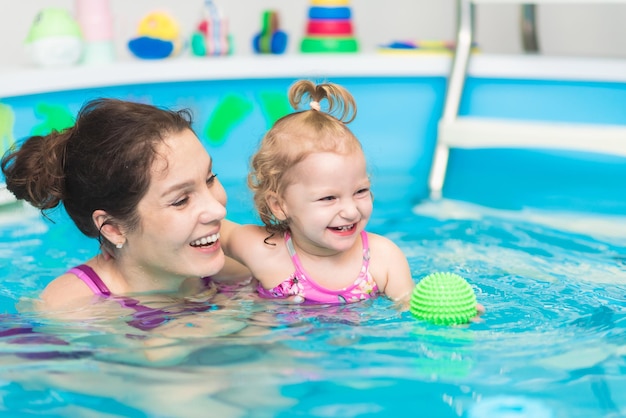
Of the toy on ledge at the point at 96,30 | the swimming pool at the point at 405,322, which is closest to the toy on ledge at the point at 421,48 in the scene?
the swimming pool at the point at 405,322

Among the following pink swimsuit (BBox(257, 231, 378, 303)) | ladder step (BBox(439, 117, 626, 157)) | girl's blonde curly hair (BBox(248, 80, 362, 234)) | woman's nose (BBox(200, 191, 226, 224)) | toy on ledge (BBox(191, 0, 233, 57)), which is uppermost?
toy on ledge (BBox(191, 0, 233, 57))

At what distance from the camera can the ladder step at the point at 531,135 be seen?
127 inches

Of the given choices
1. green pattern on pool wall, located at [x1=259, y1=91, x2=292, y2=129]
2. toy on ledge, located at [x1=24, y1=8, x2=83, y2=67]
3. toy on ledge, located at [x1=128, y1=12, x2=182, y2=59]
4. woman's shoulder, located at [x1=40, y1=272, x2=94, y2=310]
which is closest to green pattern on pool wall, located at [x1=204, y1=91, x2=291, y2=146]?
green pattern on pool wall, located at [x1=259, y1=91, x2=292, y2=129]

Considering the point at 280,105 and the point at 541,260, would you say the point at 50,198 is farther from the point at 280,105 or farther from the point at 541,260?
the point at 280,105

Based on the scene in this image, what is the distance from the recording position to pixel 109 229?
208 centimetres

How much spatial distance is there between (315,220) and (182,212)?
0.96 feet

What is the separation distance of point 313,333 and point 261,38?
260 centimetres

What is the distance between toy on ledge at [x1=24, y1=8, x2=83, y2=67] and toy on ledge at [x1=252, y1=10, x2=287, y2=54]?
903mm

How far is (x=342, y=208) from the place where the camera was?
2.09 metres

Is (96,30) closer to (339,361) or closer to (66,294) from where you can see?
(66,294)

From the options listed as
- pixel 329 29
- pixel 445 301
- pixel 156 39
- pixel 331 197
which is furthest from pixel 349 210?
pixel 329 29

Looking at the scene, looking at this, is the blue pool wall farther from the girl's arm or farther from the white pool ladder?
the girl's arm

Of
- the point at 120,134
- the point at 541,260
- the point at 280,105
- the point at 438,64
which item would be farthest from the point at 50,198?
the point at 438,64

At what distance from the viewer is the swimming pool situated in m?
1.57
